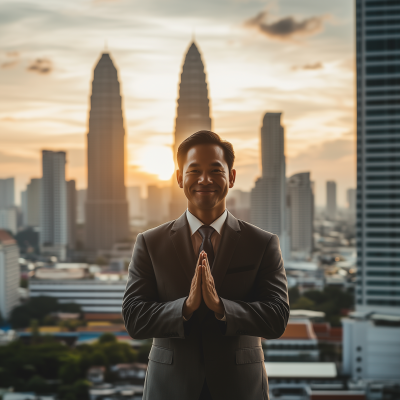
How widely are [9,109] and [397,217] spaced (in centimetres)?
1448

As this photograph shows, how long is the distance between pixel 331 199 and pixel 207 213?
1923cm

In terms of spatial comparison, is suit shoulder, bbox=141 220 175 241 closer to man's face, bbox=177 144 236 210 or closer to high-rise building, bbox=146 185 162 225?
man's face, bbox=177 144 236 210

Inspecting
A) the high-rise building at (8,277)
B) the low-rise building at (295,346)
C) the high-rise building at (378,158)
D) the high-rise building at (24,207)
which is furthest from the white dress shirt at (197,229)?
the high-rise building at (24,207)

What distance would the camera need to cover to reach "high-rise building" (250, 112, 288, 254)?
59.8 feet

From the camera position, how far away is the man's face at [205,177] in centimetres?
102

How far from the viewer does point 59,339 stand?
12.3m

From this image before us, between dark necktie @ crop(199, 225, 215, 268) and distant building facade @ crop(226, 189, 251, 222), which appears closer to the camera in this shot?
dark necktie @ crop(199, 225, 215, 268)

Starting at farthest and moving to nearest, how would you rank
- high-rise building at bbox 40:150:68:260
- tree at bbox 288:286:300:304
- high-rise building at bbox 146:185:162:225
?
1. high-rise building at bbox 146:185:162:225
2. high-rise building at bbox 40:150:68:260
3. tree at bbox 288:286:300:304

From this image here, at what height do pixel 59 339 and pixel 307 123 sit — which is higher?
pixel 307 123

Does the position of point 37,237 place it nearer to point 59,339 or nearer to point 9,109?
point 9,109

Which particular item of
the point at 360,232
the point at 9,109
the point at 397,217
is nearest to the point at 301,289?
the point at 360,232

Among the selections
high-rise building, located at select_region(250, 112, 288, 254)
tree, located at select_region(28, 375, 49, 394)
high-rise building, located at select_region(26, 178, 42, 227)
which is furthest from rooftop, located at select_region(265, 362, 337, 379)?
high-rise building, located at select_region(26, 178, 42, 227)

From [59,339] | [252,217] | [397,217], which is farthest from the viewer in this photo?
[252,217]

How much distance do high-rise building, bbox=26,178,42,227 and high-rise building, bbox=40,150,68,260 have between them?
0.82 feet
